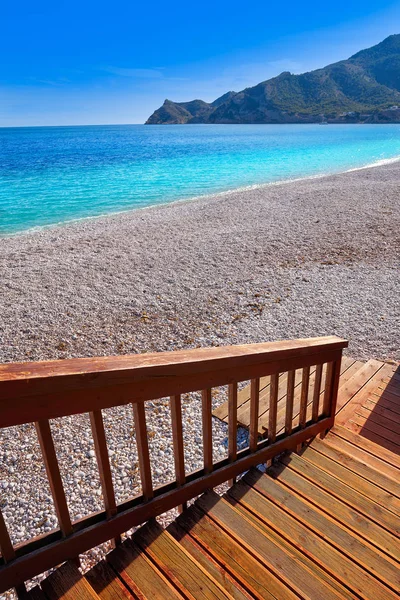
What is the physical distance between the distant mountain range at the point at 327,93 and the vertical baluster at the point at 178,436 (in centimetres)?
16503

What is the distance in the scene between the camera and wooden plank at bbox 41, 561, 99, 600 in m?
1.56

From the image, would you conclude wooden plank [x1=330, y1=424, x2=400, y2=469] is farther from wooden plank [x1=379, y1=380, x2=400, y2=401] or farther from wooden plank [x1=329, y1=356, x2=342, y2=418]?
wooden plank [x1=379, y1=380, x2=400, y2=401]

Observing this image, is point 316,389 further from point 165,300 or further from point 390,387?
point 165,300

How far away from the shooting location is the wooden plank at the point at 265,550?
5.89ft

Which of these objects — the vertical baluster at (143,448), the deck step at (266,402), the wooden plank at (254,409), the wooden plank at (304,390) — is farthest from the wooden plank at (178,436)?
the deck step at (266,402)

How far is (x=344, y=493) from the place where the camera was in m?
2.48

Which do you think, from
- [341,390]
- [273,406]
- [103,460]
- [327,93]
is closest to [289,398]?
[273,406]

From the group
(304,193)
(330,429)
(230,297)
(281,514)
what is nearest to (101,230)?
(230,297)

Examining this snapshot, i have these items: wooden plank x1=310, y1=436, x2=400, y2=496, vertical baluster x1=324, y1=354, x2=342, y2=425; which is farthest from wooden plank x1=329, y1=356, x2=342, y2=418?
wooden plank x1=310, y1=436, x2=400, y2=496

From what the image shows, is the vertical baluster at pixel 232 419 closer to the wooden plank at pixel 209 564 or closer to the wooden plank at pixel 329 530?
the wooden plank at pixel 329 530

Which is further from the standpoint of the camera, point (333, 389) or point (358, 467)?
point (333, 389)

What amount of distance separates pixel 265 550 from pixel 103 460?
3.19ft

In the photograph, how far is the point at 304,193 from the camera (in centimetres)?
1828

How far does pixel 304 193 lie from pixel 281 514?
1785 cm
